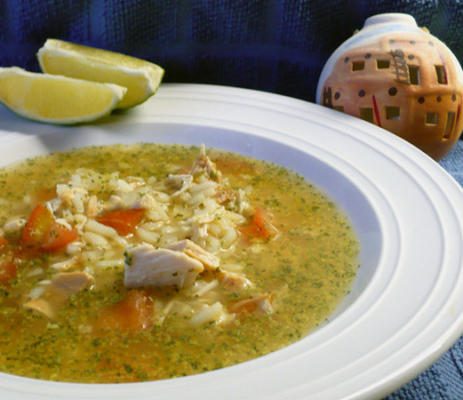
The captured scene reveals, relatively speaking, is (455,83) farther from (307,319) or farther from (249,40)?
(307,319)

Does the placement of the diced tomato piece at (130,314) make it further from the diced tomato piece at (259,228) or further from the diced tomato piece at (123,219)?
the diced tomato piece at (259,228)

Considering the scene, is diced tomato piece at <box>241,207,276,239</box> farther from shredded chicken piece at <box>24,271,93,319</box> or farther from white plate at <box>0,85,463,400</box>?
shredded chicken piece at <box>24,271,93,319</box>

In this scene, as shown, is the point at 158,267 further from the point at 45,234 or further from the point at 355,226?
the point at 355,226

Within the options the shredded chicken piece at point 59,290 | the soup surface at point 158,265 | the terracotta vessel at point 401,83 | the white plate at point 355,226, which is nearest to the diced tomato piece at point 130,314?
the soup surface at point 158,265

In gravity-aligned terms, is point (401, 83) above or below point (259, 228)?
above

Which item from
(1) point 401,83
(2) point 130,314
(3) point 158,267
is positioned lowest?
(2) point 130,314

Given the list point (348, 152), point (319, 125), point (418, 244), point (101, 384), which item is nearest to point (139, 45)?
point (319, 125)

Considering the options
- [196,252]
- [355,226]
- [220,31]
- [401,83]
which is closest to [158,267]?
[196,252]
